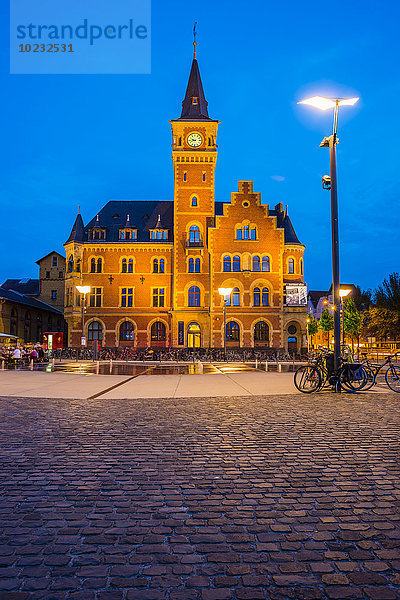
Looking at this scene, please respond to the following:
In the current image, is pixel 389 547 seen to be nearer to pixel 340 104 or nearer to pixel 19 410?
pixel 19 410

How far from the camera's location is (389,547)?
9.48 ft

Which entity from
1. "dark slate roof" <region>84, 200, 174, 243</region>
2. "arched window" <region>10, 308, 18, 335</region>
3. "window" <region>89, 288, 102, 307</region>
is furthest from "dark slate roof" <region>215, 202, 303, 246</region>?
"arched window" <region>10, 308, 18, 335</region>

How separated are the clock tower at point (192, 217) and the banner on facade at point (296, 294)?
8.31 meters

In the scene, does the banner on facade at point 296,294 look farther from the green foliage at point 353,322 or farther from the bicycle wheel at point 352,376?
the bicycle wheel at point 352,376

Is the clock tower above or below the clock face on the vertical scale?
below

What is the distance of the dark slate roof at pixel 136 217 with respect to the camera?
159 ft

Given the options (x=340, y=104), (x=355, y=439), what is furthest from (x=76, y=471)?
(x=340, y=104)

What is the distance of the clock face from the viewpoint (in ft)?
150

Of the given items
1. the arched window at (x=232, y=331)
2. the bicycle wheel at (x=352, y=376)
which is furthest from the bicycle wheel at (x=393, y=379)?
the arched window at (x=232, y=331)

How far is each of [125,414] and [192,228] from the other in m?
38.6

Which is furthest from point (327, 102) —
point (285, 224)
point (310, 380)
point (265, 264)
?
point (285, 224)

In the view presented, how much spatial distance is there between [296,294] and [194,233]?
1245 centimetres

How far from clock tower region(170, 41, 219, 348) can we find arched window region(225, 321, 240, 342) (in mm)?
2125

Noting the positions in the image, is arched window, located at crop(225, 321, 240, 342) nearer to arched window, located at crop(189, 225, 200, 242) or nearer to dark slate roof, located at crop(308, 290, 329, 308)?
arched window, located at crop(189, 225, 200, 242)
